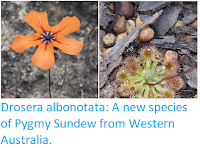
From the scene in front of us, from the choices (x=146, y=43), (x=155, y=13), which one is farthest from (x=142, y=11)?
(x=146, y=43)

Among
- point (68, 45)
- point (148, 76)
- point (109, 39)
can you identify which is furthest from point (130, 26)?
point (68, 45)

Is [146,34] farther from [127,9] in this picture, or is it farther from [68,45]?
[68,45]

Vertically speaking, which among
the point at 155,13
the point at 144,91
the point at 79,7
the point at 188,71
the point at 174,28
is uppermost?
the point at 79,7

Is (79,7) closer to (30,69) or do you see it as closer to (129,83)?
(30,69)

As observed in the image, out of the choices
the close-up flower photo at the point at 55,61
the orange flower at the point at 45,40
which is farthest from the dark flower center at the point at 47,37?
the close-up flower photo at the point at 55,61

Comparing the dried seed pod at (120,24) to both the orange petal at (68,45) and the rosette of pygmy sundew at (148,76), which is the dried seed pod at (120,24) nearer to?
the rosette of pygmy sundew at (148,76)

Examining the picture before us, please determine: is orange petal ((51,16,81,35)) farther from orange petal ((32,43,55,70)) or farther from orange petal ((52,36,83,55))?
orange petal ((32,43,55,70))

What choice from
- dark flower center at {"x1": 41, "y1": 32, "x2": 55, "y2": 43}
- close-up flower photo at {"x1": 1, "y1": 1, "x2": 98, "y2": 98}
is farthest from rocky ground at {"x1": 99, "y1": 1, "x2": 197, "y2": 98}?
dark flower center at {"x1": 41, "y1": 32, "x2": 55, "y2": 43}
